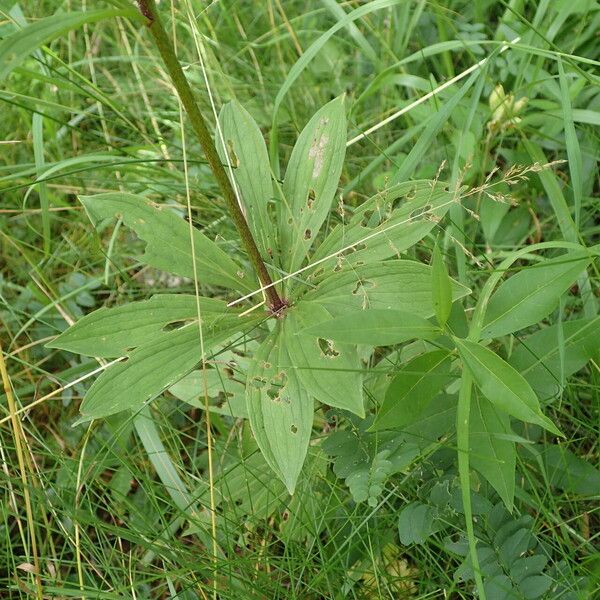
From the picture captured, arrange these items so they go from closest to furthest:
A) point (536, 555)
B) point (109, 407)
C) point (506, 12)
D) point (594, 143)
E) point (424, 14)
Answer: point (536, 555) < point (109, 407) < point (594, 143) < point (506, 12) < point (424, 14)

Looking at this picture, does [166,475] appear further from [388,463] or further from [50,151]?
[50,151]

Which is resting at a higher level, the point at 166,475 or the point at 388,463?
the point at 388,463

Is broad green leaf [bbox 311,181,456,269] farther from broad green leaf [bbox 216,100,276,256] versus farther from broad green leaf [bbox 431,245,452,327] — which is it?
broad green leaf [bbox 431,245,452,327]

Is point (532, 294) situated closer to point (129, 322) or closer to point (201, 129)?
point (201, 129)

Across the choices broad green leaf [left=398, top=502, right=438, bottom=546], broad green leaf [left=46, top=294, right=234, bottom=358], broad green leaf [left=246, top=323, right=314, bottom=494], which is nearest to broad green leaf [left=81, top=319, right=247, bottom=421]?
broad green leaf [left=46, top=294, right=234, bottom=358]

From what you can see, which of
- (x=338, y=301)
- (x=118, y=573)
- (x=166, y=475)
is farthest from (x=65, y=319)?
(x=338, y=301)

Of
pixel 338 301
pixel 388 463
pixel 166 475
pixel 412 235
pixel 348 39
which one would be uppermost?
pixel 348 39
